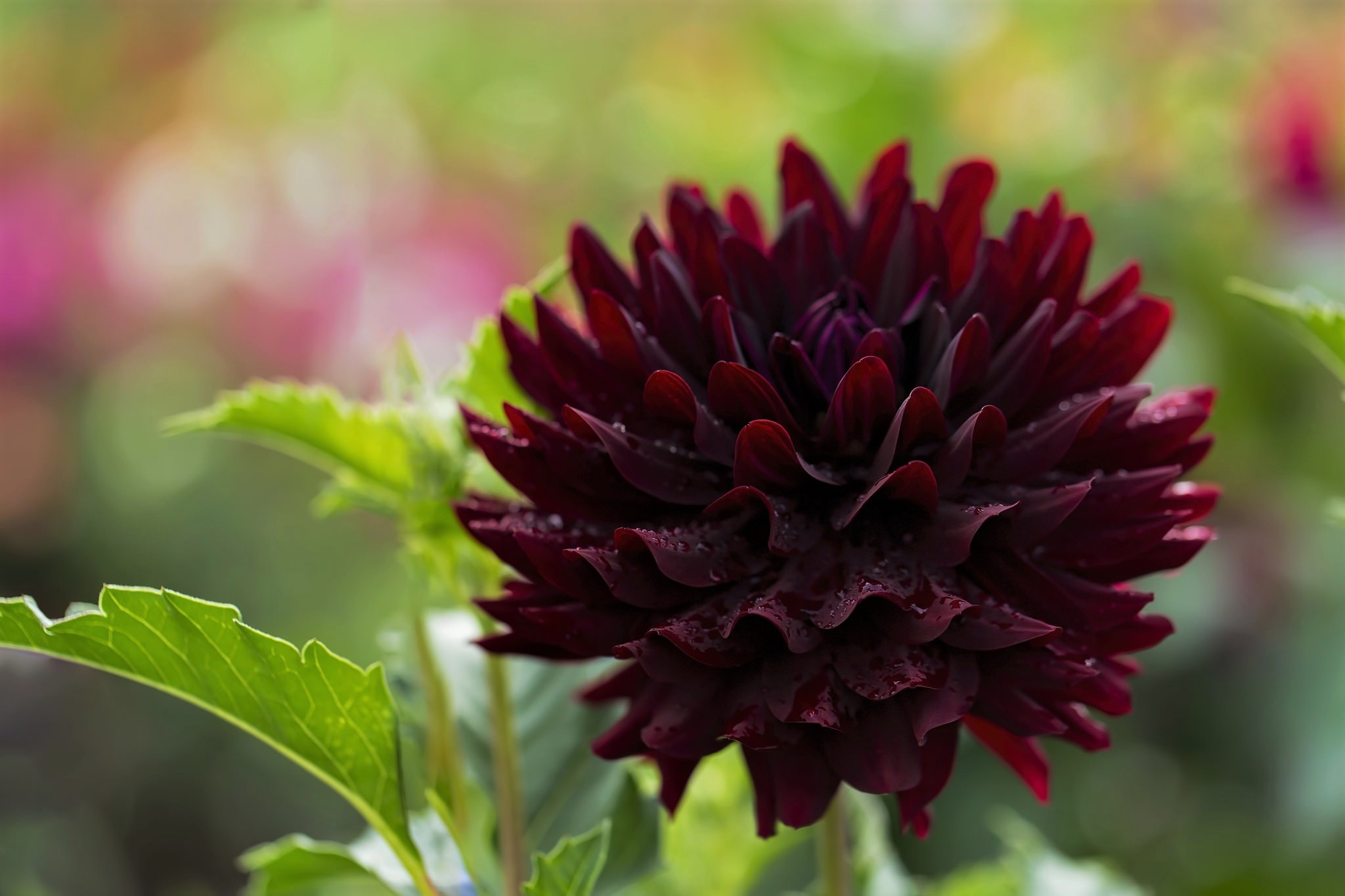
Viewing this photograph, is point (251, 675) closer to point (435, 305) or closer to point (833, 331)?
point (833, 331)

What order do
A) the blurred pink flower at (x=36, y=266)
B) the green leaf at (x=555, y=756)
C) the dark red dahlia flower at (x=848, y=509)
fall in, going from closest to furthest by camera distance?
the dark red dahlia flower at (x=848, y=509), the green leaf at (x=555, y=756), the blurred pink flower at (x=36, y=266)

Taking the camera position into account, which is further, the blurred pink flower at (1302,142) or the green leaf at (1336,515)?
the blurred pink flower at (1302,142)

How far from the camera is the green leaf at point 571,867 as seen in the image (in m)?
0.33

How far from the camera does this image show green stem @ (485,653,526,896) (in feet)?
1.25

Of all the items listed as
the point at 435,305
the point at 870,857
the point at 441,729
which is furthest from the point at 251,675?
the point at 435,305

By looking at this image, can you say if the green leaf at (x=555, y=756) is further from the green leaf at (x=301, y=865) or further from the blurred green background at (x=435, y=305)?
the blurred green background at (x=435, y=305)

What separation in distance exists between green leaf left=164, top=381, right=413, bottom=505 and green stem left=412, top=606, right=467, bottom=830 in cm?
4

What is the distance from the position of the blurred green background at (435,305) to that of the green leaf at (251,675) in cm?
48

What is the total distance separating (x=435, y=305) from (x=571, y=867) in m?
0.81

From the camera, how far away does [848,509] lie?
31cm

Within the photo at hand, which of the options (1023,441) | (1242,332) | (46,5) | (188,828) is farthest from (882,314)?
(46,5)

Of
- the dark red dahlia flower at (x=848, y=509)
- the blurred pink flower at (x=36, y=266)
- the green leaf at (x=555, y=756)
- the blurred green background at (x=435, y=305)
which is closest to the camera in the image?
the dark red dahlia flower at (x=848, y=509)

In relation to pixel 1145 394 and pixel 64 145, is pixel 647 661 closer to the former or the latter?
pixel 1145 394

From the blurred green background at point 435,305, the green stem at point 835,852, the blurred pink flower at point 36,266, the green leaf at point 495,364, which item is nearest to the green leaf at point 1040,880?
the green stem at point 835,852
